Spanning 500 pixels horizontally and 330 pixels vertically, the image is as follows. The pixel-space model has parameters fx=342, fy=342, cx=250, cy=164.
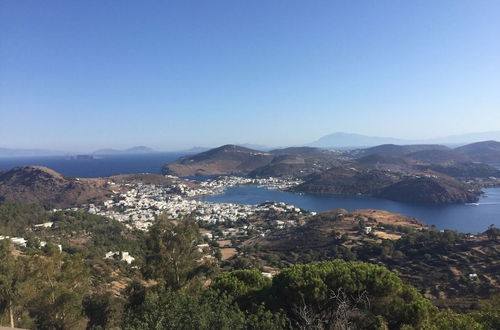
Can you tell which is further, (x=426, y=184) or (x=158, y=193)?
(x=158, y=193)

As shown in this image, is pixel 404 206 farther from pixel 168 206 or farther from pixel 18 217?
pixel 18 217

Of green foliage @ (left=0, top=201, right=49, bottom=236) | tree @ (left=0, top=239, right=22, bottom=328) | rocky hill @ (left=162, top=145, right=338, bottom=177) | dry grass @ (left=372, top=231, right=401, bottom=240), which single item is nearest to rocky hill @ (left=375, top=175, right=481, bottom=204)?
dry grass @ (left=372, top=231, right=401, bottom=240)

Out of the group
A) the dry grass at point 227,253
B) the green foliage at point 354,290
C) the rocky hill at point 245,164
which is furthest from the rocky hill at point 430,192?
the green foliage at point 354,290

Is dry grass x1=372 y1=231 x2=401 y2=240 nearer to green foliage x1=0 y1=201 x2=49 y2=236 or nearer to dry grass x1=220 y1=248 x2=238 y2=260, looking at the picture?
dry grass x1=220 y1=248 x2=238 y2=260

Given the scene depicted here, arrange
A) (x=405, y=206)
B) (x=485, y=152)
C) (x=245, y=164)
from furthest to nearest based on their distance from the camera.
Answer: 1. (x=485, y=152)
2. (x=245, y=164)
3. (x=405, y=206)

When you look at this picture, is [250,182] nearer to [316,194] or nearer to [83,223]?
[316,194]

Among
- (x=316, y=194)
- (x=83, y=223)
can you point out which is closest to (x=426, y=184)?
(x=316, y=194)

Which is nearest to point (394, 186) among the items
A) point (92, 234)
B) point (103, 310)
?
point (92, 234)
